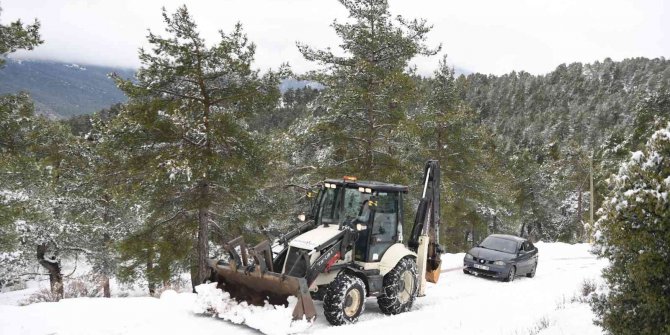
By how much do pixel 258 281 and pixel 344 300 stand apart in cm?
155

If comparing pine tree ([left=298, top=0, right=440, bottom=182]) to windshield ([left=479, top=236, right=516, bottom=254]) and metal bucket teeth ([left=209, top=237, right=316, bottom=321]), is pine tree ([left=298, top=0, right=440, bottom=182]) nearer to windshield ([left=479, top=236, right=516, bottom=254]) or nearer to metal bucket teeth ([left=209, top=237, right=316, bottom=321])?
windshield ([left=479, top=236, right=516, bottom=254])

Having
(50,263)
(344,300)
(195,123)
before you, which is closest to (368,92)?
(195,123)

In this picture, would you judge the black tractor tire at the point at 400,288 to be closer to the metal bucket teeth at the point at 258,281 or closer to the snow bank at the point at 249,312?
the metal bucket teeth at the point at 258,281

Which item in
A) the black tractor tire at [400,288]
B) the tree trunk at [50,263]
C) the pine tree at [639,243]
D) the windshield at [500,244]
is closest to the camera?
the pine tree at [639,243]

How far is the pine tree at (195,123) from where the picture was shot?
12.5 metres

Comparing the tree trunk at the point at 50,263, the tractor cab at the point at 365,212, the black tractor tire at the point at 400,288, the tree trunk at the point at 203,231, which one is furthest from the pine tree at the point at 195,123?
the tree trunk at the point at 50,263

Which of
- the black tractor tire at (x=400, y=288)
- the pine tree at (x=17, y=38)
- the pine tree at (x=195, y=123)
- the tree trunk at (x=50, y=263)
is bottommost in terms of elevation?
the tree trunk at (x=50, y=263)

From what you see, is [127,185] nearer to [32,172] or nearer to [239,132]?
[239,132]

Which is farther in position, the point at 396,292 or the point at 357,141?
the point at 357,141

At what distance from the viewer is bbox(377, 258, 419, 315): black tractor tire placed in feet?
30.5

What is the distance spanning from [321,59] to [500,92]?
143m

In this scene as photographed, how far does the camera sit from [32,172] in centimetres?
1598

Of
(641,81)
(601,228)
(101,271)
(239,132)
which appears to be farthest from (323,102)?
(641,81)

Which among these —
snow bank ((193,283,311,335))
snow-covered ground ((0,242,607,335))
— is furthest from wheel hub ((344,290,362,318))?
snow bank ((193,283,311,335))
